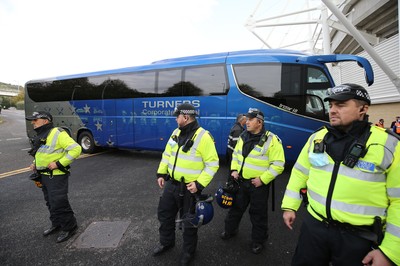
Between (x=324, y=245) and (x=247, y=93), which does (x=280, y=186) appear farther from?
(x=324, y=245)

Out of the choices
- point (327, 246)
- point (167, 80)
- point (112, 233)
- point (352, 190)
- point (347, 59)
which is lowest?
point (112, 233)

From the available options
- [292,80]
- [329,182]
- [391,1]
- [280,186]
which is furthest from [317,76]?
[391,1]

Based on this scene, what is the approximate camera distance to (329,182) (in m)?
1.50

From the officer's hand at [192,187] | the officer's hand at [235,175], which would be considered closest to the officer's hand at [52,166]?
the officer's hand at [192,187]

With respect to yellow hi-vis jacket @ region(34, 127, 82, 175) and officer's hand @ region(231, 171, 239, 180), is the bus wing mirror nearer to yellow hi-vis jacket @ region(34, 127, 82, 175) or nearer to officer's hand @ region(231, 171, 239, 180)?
officer's hand @ region(231, 171, 239, 180)

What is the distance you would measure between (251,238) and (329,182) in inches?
71.6

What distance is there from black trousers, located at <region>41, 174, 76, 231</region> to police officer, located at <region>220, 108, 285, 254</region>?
7.59 ft

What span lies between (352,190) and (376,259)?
0.41 meters

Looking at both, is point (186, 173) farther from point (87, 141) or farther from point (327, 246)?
point (87, 141)

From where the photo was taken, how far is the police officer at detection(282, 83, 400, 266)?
4.39ft

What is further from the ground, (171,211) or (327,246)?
(327,246)

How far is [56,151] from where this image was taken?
115 inches

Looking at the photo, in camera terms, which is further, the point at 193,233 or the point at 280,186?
the point at 280,186

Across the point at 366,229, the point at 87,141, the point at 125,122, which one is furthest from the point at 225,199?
the point at 87,141
